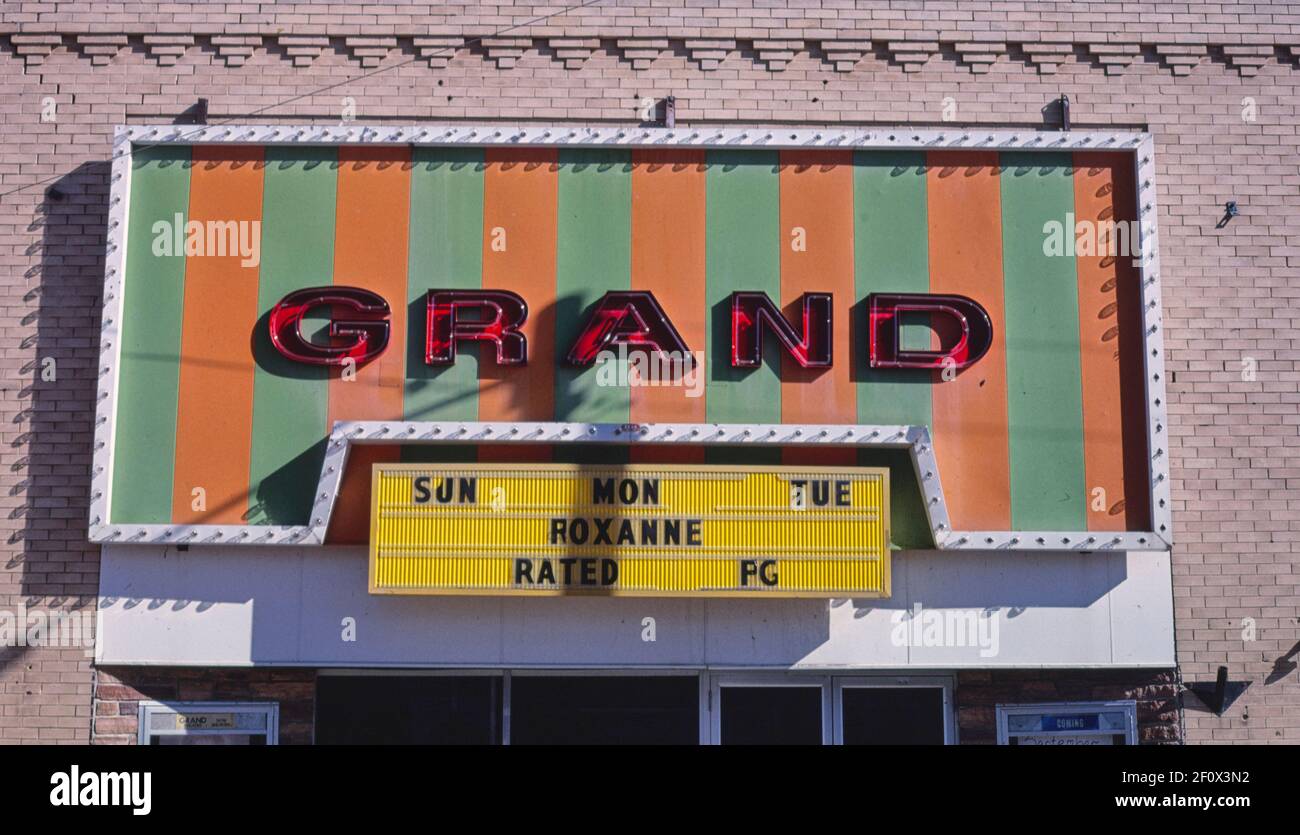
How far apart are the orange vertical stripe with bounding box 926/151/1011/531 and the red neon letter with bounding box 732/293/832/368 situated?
91 cm

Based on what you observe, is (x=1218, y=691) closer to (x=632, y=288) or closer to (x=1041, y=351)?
(x=1041, y=351)

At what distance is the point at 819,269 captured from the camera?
31.9ft

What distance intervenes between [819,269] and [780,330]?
2.00 ft

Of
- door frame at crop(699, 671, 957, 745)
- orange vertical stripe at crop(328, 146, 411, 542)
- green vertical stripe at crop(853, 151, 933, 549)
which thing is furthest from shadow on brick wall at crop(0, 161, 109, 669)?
green vertical stripe at crop(853, 151, 933, 549)

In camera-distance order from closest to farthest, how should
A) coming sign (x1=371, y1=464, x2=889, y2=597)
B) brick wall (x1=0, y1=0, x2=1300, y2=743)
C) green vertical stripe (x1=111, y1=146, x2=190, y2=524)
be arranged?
coming sign (x1=371, y1=464, x2=889, y2=597)
green vertical stripe (x1=111, y1=146, x2=190, y2=524)
brick wall (x1=0, y1=0, x2=1300, y2=743)

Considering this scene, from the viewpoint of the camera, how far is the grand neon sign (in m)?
9.50

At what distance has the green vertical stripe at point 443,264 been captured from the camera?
9.48 meters

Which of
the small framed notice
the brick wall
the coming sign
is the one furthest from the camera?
the brick wall

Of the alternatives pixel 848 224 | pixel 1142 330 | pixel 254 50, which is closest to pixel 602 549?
pixel 848 224

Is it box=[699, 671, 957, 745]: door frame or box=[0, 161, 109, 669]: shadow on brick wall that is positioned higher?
box=[0, 161, 109, 669]: shadow on brick wall

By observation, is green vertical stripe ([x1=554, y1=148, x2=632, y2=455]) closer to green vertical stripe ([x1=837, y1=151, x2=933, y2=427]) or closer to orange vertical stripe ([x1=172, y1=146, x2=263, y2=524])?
green vertical stripe ([x1=837, y1=151, x2=933, y2=427])

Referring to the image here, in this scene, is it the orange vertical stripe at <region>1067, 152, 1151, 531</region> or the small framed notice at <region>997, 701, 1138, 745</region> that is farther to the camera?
the small framed notice at <region>997, 701, 1138, 745</region>

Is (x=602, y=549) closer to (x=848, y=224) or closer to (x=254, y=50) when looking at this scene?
(x=848, y=224)
